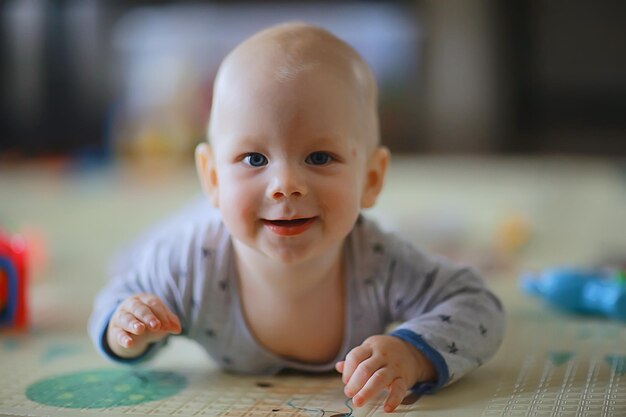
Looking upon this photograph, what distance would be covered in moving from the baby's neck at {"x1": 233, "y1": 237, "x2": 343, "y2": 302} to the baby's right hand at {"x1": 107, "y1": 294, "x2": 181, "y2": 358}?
0.29ft

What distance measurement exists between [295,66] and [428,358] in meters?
0.27

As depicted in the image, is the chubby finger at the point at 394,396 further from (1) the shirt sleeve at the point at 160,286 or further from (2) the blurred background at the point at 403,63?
(2) the blurred background at the point at 403,63

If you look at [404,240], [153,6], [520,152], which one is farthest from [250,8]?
[404,240]

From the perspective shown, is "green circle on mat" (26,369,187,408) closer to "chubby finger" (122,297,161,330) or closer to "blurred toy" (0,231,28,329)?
"chubby finger" (122,297,161,330)

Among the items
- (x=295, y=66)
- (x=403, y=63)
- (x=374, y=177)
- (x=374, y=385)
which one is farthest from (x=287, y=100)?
(x=403, y=63)

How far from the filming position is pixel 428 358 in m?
0.77

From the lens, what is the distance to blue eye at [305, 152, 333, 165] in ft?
2.55

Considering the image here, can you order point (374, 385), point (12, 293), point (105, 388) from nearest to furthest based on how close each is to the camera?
1. point (374, 385)
2. point (105, 388)
3. point (12, 293)

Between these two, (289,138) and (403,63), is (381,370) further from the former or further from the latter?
(403,63)

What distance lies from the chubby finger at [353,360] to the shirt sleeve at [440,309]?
0.16 feet

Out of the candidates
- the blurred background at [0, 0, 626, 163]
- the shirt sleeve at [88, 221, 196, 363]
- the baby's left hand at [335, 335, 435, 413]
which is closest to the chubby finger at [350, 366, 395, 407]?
the baby's left hand at [335, 335, 435, 413]

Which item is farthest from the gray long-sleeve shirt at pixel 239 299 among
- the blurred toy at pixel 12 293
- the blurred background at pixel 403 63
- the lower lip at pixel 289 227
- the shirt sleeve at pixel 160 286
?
the blurred background at pixel 403 63

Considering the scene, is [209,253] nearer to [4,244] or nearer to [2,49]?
[4,244]

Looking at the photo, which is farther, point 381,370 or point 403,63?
point 403,63
